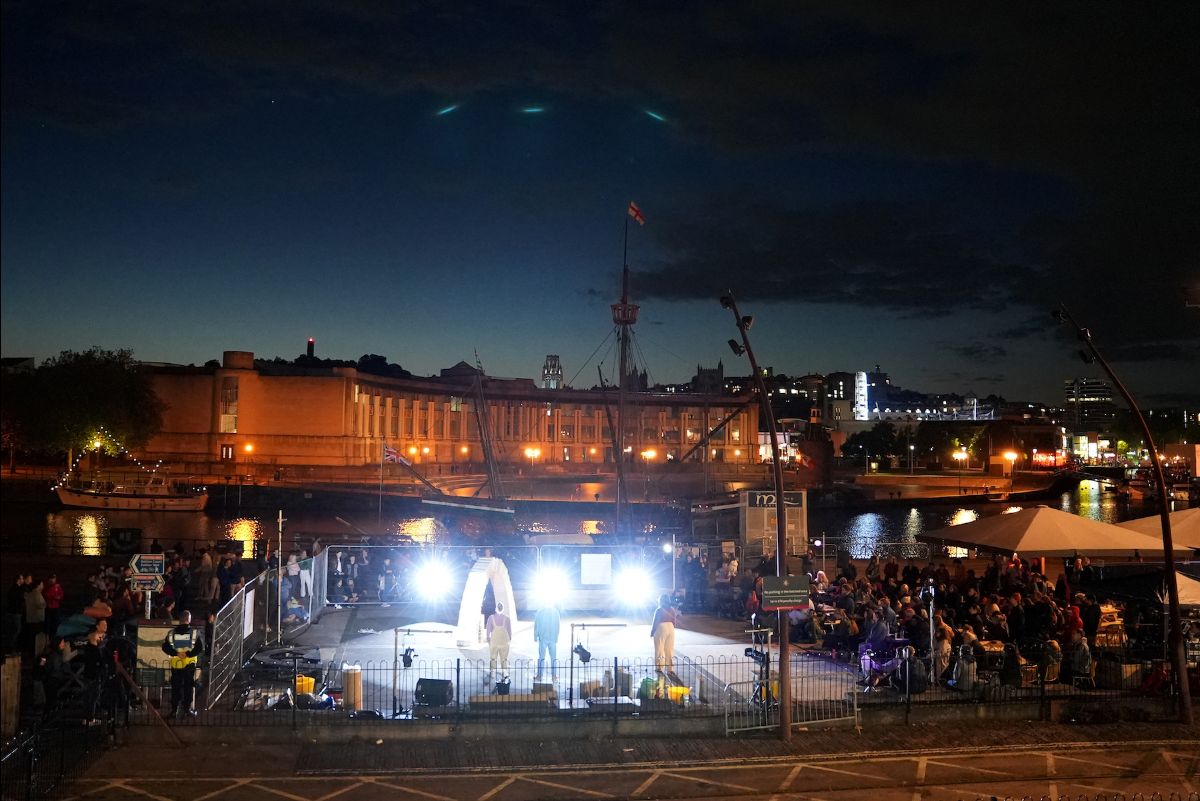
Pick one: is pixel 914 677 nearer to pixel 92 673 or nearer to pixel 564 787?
pixel 564 787

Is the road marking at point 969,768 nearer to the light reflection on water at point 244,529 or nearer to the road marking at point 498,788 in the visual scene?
the road marking at point 498,788

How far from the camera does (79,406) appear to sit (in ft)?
233

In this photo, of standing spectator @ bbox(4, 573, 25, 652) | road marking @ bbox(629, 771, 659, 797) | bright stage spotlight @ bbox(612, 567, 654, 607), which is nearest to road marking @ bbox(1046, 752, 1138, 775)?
road marking @ bbox(629, 771, 659, 797)

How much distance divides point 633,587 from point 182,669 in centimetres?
1115

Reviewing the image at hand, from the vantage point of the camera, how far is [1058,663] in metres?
15.5

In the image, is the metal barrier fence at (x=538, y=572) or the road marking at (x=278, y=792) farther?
the metal barrier fence at (x=538, y=572)

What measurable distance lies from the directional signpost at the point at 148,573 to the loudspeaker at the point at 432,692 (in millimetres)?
4747

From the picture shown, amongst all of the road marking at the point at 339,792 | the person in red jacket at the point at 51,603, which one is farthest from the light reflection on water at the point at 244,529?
the road marking at the point at 339,792

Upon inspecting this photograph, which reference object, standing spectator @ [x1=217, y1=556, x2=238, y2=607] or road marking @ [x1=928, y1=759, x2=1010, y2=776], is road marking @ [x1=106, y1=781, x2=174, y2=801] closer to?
road marking @ [x1=928, y1=759, x2=1010, y2=776]

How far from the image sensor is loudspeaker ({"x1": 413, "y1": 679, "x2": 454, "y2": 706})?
543 inches

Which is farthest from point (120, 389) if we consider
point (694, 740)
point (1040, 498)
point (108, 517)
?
point (1040, 498)

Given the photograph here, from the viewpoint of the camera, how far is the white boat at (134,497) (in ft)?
207

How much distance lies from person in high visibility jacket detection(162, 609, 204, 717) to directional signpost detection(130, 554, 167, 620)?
1.76m

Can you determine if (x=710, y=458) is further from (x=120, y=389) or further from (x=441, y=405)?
(x=120, y=389)
